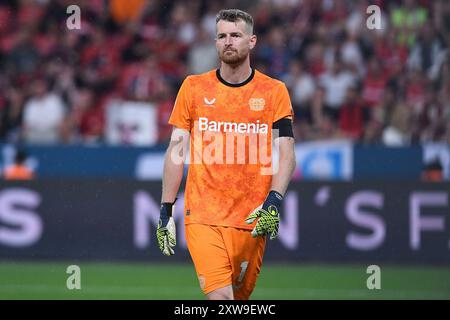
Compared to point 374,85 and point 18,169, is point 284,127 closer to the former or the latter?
point 18,169

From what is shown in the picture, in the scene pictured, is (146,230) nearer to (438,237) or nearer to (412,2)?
(438,237)

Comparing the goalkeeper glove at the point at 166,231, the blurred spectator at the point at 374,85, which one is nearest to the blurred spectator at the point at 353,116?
the blurred spectator at the point at 374,85

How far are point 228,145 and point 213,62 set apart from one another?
1130 cm

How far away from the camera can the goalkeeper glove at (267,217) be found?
8117 mm

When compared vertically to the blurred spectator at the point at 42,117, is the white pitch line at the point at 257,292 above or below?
below

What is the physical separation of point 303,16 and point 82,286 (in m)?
8.26

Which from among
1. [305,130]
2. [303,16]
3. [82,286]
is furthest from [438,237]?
[303,16]

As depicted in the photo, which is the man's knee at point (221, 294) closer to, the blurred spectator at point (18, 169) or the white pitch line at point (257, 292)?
the white pitch line at point (257, 292)

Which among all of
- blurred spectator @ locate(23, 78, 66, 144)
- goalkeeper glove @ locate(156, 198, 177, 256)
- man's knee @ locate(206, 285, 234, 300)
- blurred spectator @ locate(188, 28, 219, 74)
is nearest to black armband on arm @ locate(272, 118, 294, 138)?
goalkeeper glove @ locate(156, 198, 177, 256)

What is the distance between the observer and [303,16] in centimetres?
2033

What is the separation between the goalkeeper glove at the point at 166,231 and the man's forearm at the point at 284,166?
2.55ft

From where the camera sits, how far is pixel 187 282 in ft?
46.9

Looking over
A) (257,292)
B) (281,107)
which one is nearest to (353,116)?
(257,292)

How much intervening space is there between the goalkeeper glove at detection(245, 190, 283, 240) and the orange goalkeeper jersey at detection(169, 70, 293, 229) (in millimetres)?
183
